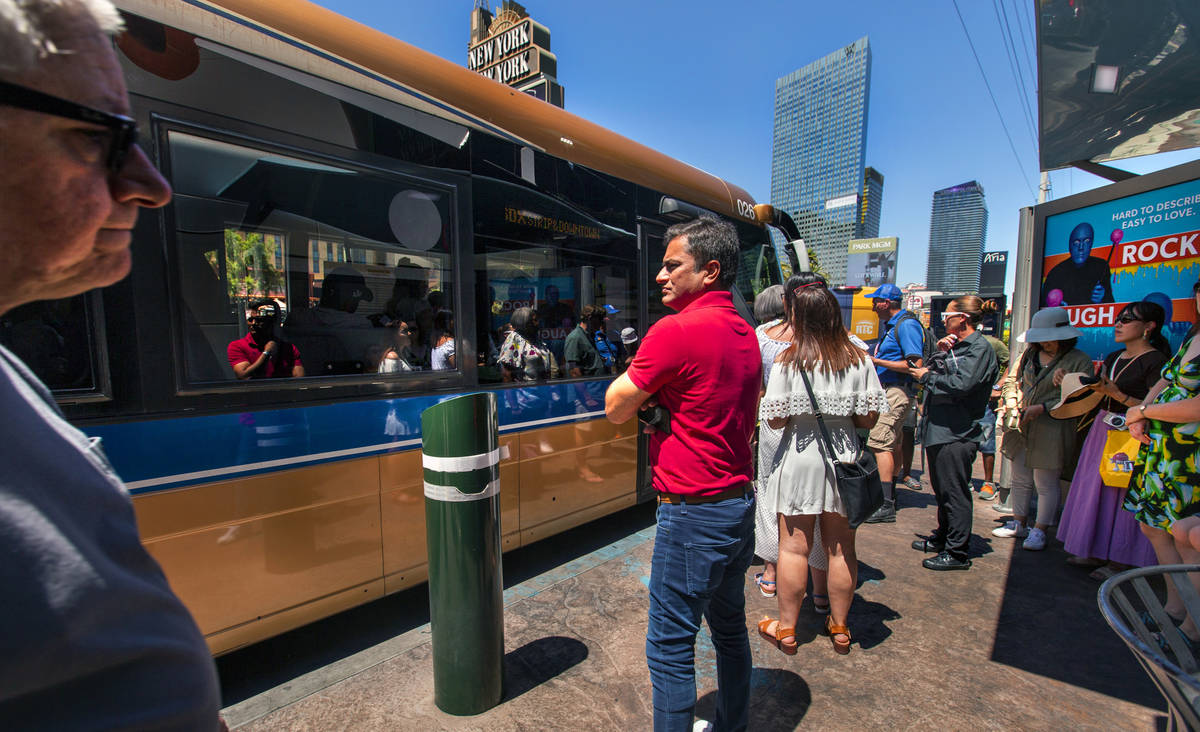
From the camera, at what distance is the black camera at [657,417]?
2.03m

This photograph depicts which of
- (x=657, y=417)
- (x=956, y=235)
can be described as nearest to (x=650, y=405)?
(x=657, y=417)

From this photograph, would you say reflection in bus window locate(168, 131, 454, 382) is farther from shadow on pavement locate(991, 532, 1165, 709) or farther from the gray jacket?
shadow on pavement locate(991, 532, 1165, 709)

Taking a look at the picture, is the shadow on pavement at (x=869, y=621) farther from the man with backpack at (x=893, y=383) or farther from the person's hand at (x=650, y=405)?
the person's hand at (x=650, y=405)

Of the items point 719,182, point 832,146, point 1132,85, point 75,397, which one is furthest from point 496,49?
point 832,146

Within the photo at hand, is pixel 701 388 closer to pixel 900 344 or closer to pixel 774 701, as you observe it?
pixel 774 701

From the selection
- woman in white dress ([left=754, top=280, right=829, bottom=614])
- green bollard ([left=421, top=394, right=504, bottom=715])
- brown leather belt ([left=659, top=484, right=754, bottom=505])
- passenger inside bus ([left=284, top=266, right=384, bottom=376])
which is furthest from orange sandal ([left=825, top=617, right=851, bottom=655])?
passenger inside bus ([left=284, top=266, right=384, bottom=376])

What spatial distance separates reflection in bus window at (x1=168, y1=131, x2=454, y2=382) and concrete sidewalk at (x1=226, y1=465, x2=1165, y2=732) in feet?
5.18

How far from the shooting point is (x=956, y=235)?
243 ft

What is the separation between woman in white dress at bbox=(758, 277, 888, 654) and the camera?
284cm

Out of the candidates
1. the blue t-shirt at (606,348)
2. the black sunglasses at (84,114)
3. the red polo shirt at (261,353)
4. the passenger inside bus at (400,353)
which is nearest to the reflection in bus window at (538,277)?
the blue t-shirt at (606,348)

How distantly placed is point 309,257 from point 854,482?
3.05 m

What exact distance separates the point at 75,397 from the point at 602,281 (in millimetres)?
3183

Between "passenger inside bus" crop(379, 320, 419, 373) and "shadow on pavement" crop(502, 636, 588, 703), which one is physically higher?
"passenger inside bus" crop(379, 320, 419, 373)

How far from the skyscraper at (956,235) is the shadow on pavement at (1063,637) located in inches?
3018
